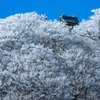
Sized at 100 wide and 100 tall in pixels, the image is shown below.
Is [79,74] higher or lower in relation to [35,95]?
higher

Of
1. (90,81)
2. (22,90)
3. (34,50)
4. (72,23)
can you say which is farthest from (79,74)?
(72,23)

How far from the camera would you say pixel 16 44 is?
33250 millimetres

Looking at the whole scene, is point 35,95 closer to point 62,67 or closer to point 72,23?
point 62,67

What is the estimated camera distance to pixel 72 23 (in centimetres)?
5606

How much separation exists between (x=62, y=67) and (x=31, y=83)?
4.25 meters

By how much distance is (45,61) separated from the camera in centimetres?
2848

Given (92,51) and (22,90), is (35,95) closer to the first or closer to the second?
(22,90)

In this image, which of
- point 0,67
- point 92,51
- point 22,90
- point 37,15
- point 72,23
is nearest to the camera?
point 22,90

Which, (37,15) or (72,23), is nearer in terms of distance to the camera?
(37,15)

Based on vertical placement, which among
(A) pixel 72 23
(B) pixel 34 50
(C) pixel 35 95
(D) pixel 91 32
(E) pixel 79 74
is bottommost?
(C) pixel 35 95

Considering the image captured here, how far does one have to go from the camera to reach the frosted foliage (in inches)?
1013

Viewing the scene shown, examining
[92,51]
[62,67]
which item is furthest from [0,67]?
[92,51]

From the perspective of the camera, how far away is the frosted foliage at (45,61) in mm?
25719

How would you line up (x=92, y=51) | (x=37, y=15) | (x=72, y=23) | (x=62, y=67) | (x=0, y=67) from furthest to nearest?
1. (x=72, y=23)
2. (x=37, y=15)
3. (x=92, y=51)
4. (x=62, y=67)
5. (x=0, y=67)
